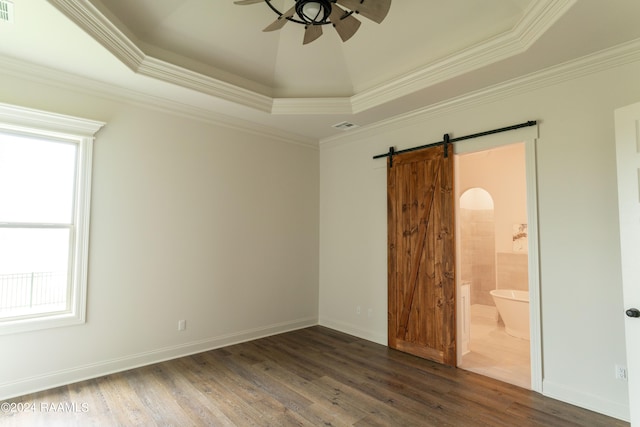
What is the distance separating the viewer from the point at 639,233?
2.24 m

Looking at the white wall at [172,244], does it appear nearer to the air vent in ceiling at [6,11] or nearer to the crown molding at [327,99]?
the crown molding at [327,99]

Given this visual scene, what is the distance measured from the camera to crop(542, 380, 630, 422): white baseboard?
2545 mm

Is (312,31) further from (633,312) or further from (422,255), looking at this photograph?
(633,312)

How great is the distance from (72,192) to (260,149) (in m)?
2.24

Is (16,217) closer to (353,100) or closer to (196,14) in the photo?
(196,14)

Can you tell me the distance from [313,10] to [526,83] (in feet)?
7.32

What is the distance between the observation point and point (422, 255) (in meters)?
3.89

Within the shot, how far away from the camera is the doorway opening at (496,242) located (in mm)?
4793

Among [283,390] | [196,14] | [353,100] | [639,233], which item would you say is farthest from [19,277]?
[639,233]

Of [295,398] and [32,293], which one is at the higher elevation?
[32,293]

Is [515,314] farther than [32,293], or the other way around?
[515,314]

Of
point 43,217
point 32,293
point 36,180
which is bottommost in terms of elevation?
point 32,293

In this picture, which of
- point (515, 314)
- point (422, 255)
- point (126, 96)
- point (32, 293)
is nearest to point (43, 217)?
point (32, 293)

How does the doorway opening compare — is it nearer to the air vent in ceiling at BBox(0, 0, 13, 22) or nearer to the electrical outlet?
the electrical outlet
